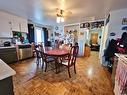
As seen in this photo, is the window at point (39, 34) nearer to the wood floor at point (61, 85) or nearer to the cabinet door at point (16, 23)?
the cabinet door at point (16, 23)

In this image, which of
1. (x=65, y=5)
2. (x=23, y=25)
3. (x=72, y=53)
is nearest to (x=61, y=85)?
(x=72, y=53)

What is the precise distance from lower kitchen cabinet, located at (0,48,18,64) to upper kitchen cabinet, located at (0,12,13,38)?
2.22 feet

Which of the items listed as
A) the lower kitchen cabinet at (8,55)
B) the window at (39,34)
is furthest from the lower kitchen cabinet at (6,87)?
the window at (39,34)

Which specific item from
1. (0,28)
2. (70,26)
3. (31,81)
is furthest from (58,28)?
(31,81)

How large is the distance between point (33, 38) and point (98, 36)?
21.9 ft

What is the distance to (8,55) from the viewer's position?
11.7 feet

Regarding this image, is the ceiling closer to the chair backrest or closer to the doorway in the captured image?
the chair backrest

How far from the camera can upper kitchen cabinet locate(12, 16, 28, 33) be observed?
3879 mm

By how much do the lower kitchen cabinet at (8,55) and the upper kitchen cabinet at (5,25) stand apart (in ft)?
2.22

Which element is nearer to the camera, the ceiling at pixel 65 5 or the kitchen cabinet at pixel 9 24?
the ceiling at pixel 65 5

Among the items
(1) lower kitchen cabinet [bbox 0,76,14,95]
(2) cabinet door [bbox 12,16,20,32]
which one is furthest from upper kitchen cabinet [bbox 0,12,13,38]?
(1) lower kitchen cabinet [bbox 0,76,14,95]

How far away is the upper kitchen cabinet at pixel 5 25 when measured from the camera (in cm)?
340

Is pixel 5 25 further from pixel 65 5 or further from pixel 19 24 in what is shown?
pixel 65 5

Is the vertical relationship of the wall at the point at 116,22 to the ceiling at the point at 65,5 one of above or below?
below
